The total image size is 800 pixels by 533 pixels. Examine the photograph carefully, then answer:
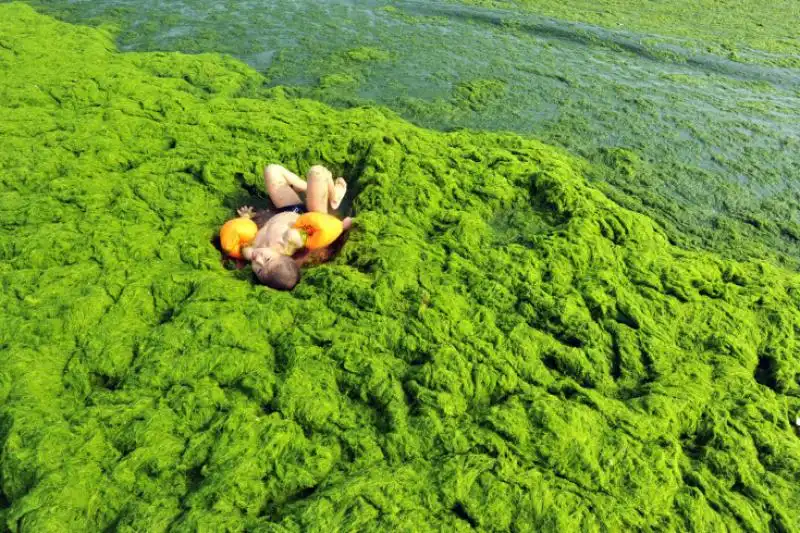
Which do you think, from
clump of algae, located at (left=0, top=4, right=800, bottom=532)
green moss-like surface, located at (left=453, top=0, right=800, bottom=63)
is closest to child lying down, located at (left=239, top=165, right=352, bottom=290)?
clump of algae, located at (left=0, top=4, right=800, bottom=532)

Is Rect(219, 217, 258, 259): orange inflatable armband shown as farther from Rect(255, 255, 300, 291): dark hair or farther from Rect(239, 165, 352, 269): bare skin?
Rect(255, 255, 300, 291): dark hair

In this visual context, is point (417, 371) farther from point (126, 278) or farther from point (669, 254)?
point (669, 254)

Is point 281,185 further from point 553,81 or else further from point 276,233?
point 553,81

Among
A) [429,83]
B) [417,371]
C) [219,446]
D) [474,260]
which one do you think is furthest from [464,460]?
[429,83]

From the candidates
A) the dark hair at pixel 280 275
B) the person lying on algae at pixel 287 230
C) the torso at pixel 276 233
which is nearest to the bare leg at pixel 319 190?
the person lying on algae at pixel 287 230

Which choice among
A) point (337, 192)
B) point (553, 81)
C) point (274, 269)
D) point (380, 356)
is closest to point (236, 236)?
point (274, 269)

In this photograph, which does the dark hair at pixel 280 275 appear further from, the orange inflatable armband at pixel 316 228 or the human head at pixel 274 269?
the orange inflatable armband at pixel 316 228
